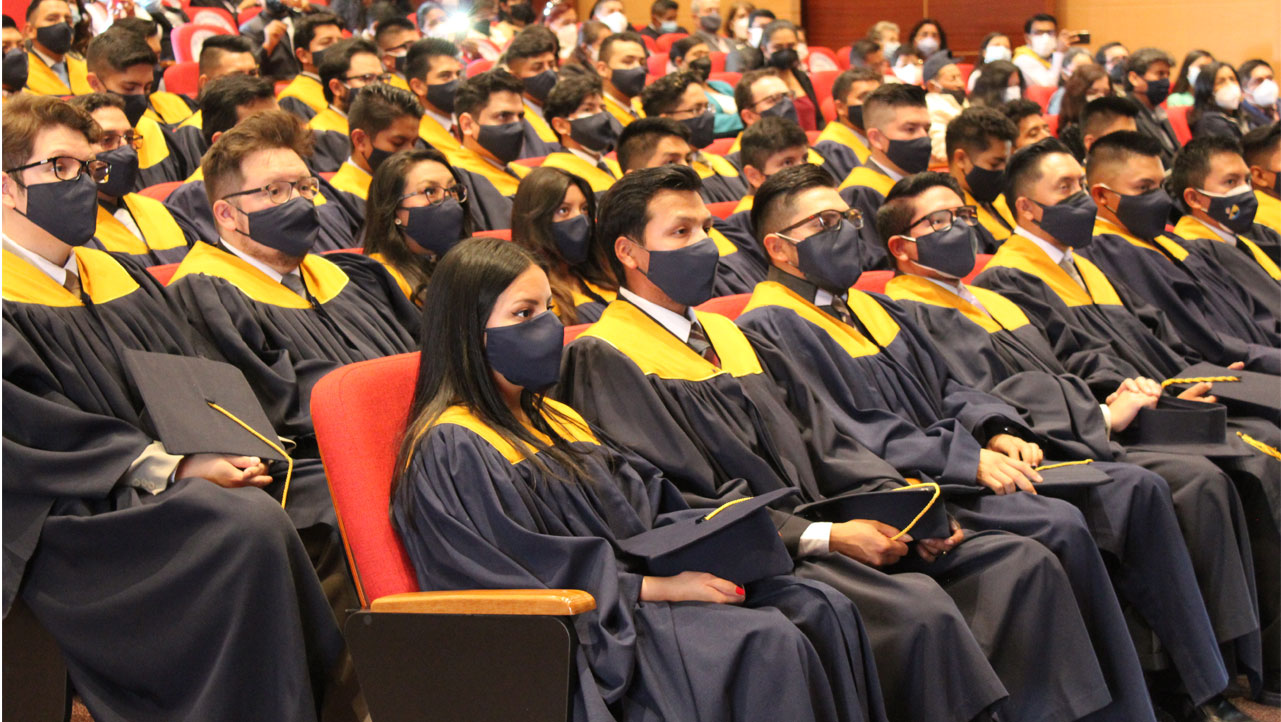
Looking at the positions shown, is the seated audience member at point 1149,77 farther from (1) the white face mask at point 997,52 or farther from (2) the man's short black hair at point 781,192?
(2) the man's short black hair at point 781,192

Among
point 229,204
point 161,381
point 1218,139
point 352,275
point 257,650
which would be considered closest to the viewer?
point 257,650

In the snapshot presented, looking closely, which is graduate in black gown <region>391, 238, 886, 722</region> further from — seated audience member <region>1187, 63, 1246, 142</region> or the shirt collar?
seated audience member <region>1187, 63, 1246, 142</region>

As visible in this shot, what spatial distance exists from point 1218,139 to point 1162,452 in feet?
6.52

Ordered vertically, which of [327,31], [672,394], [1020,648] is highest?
[672,394]

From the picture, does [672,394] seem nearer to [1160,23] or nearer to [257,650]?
[257,650]

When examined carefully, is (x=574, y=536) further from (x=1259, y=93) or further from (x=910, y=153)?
(x=1259, y=93)

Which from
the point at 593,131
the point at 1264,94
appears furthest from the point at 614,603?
the point at 1264,94

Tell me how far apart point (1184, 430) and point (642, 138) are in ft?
7.35

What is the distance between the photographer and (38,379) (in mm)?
2406

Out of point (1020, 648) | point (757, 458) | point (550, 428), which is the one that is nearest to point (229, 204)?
point (550, 428)

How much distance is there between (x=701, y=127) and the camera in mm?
6074

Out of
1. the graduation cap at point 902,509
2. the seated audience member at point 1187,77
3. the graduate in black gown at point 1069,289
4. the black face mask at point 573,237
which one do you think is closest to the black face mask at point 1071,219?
the graduate in black gown at point 1069,289

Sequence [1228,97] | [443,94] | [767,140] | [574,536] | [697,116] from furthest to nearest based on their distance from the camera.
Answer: [1228,97] → [697,116] → [443,94] → [767,140] → [574,536]

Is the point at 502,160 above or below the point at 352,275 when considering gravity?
below
